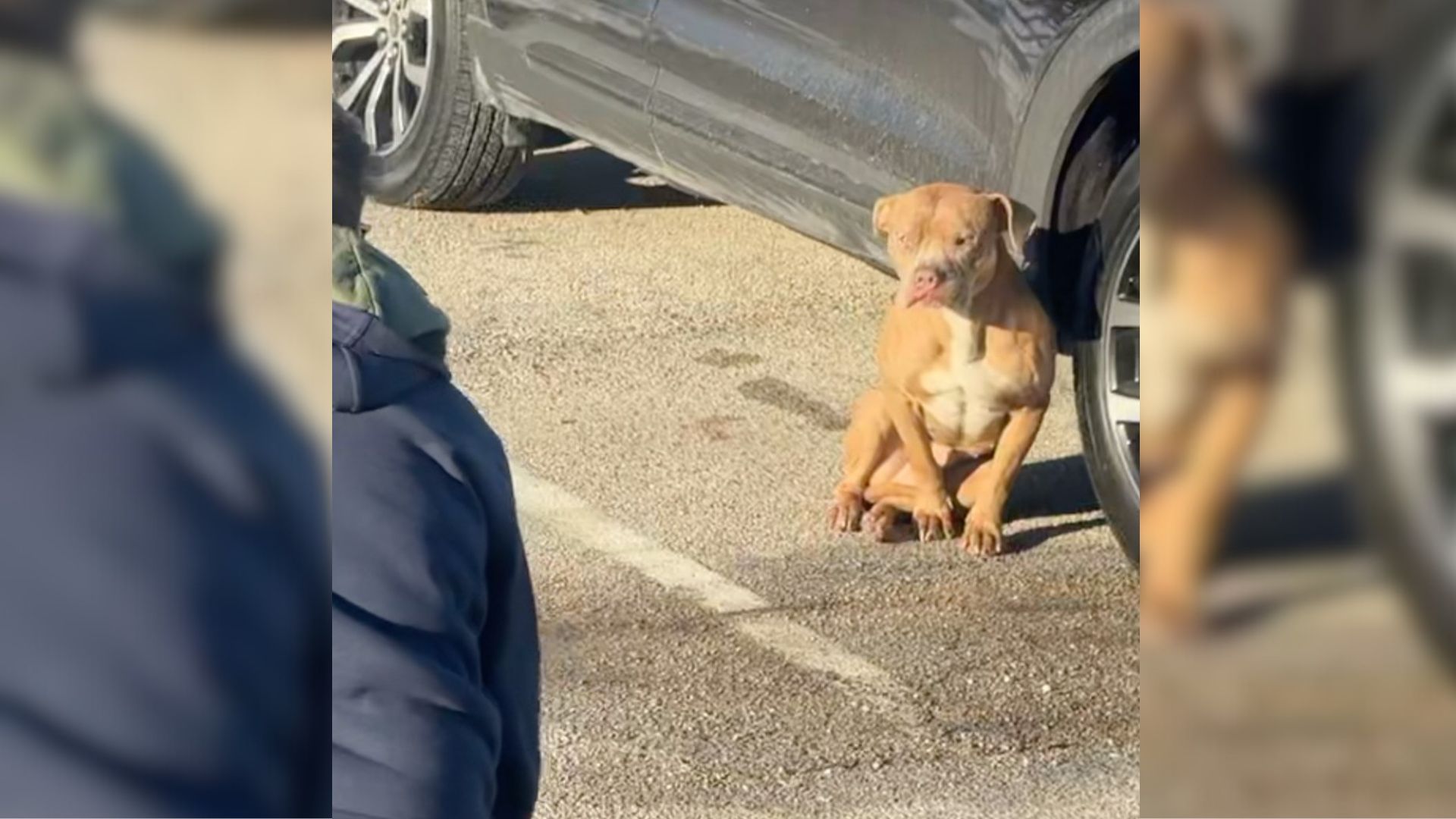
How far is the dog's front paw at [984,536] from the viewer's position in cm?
441

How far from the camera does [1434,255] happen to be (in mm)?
661

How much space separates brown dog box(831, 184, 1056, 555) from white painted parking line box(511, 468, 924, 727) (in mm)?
374

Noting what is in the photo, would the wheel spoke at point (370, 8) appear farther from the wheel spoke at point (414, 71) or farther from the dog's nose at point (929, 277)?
the dog's nose at point (929, 277)

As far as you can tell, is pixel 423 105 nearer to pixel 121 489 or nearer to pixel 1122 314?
pixel 1122 314

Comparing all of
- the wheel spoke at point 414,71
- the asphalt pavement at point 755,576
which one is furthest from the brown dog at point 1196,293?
the wheel spoke at point 414,71

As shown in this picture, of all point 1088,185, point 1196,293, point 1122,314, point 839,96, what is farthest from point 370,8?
point 1196,293

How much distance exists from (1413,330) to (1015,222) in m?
3.55

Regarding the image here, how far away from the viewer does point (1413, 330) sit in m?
0.66

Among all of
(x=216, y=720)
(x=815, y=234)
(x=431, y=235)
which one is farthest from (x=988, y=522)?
(x=216, y=720)

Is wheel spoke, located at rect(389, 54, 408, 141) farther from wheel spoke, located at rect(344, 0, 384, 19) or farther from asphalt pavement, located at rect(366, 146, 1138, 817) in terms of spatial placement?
asphalt pavement, located at rect(366, 146, 1138, 817)

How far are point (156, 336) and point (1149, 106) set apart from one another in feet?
1.07

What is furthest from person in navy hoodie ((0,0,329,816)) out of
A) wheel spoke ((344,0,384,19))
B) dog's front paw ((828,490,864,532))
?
wheel spoke ((344,0,384,19))

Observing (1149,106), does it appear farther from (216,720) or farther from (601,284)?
(601,284)

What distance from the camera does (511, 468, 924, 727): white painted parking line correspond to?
390 cm
